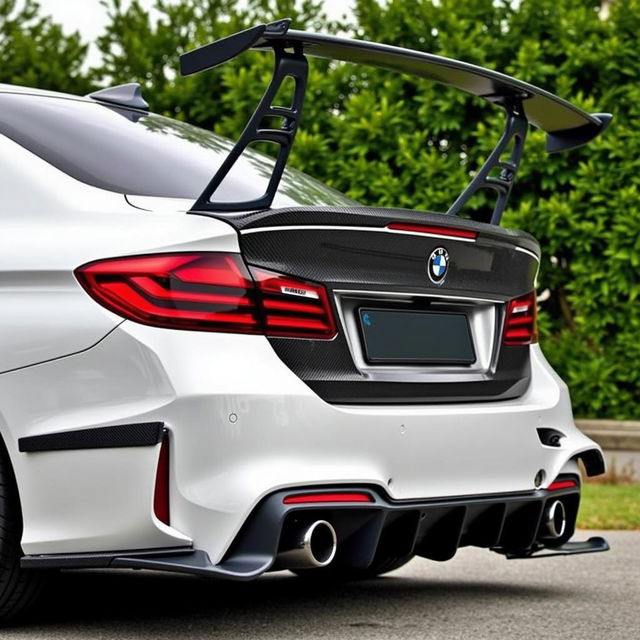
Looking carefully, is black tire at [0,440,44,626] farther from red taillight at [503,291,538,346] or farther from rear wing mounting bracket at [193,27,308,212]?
red taillight at [503,291,538,346]

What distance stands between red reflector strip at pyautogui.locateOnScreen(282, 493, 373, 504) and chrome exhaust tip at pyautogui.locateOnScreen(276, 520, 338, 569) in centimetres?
7

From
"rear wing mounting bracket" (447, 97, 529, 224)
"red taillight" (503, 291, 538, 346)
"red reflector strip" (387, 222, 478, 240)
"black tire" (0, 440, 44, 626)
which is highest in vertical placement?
"rear wing mounting bracket" (447, 97, 529, 224)

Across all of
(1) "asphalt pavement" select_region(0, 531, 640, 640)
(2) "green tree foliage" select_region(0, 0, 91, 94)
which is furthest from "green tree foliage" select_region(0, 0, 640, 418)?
(1) "asphalt pavement" select_region(0, 531, 640, 640)

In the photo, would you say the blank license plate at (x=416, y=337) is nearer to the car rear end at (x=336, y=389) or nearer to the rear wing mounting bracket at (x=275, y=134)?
the car rear end at (x=336, y=389)

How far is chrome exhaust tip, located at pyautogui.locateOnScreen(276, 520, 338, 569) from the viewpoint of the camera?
4.02 metres

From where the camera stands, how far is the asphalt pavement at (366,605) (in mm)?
4477

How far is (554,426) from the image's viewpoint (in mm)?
4797

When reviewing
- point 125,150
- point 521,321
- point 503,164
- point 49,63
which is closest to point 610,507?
point 503,164

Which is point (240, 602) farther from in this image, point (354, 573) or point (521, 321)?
point (521, 321)

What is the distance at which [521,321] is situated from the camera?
4891 millimetres

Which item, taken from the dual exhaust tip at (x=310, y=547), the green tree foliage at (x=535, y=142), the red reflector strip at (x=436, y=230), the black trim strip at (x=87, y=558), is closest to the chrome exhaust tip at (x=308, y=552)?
the dual exhaust tip at (x=310, y=547)

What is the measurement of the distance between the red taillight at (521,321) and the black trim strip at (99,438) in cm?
137

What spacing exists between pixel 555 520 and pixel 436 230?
109cm

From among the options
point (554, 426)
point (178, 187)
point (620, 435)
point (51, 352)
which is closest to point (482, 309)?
point (554, 426)
